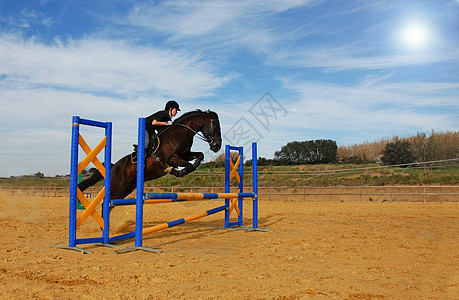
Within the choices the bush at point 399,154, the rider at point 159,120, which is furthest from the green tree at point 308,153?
the rider at point 159,120

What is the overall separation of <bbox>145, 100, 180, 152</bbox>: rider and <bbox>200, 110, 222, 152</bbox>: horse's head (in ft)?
1.85

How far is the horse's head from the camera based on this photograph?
225 inches

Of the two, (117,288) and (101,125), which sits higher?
(101,125)

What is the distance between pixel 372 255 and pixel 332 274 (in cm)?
125

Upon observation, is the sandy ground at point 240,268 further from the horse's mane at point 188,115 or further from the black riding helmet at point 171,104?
the black riding helmet at point 171,104

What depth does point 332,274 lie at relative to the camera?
3.18 m

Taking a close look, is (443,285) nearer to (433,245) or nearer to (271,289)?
(271,289)

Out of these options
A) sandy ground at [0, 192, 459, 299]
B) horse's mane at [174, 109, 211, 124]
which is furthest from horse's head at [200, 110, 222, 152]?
sandy ground at [0, 192, 459, 299]

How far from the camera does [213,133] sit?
5.74 meters

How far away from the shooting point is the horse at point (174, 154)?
546 centimetres

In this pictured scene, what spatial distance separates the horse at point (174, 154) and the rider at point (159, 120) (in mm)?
120

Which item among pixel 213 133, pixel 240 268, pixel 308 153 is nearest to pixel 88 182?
pixel 213 133

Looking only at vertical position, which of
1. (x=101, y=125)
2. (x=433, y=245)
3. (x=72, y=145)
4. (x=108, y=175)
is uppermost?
(x=101, y=125)

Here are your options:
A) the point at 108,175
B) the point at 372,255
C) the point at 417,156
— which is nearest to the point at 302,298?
the point at 372,255
